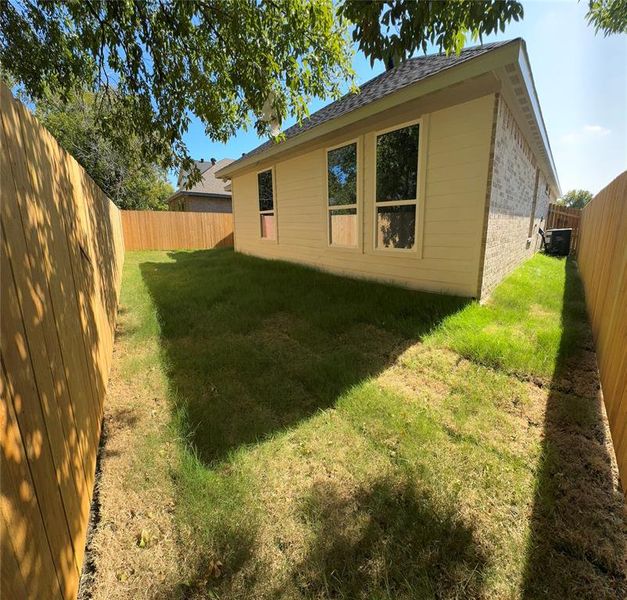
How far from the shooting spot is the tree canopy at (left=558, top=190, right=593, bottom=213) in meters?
49.4

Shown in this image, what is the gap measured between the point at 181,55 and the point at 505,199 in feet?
18.0

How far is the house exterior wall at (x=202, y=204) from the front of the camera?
24.1 meters

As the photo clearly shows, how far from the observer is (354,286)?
6133 millimetres

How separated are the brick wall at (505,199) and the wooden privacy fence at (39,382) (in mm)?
5042

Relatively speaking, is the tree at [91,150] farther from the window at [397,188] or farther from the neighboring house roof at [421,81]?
the window at [397,188]

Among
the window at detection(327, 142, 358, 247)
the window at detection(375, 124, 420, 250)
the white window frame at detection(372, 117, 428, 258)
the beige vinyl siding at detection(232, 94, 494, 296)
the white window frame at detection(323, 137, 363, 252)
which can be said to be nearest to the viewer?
the beige vinyl siding at detection(232, 94, 494, 296)

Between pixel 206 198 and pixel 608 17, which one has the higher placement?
pixel 608 17

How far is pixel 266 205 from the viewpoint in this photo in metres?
9.98

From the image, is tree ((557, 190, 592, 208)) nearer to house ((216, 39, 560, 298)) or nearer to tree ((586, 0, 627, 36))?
house ((216, 39, 560, 298))

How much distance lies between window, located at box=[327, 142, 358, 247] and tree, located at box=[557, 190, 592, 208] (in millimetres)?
57044

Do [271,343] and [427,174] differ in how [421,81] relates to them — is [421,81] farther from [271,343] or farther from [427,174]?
[271,343]

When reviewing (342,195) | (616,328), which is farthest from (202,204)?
(616,328)

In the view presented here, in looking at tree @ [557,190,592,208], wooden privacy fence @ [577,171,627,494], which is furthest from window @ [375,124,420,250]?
tree @ [557,190,592,208]

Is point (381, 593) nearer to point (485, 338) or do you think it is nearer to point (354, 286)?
point (485, 338)
